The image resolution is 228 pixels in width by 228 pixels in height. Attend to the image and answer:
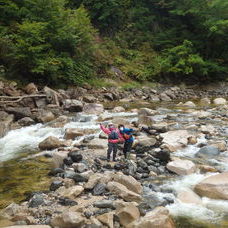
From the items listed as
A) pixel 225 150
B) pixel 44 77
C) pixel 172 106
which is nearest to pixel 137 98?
pixel 172 106

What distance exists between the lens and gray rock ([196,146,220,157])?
9.45 metres

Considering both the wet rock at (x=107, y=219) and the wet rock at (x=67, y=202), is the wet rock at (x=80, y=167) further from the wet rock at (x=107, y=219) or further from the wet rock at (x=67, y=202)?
the wet rock at (x=107, y=219)

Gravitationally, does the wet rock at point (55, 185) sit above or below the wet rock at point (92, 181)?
below

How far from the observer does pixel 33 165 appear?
902 centimetres

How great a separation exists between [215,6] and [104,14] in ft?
34.1

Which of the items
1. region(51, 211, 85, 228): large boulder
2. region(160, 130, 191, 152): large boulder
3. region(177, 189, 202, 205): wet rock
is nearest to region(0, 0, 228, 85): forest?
region(160, 130, 191, 152): large boulder

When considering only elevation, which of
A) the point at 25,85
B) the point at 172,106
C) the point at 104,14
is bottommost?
the point at 172,106

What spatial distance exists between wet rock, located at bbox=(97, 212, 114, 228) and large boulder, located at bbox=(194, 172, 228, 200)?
2.27 metres

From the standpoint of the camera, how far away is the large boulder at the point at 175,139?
10074 millimetres

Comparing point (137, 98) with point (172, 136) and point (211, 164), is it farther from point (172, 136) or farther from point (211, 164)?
point (211, 164)

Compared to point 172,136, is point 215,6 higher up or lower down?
higher up

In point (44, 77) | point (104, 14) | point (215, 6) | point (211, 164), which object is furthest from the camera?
point (104, 14)

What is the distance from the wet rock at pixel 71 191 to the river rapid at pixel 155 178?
27.7 inches

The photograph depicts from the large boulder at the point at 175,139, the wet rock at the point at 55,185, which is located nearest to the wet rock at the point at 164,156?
the large boulder at the point at 175,139
